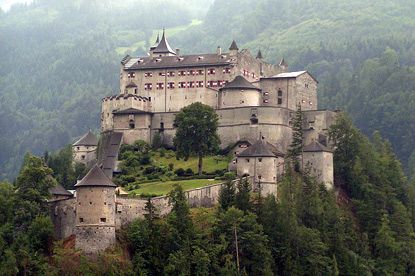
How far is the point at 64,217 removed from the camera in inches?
3312

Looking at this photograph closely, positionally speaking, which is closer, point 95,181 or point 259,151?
point 95,181

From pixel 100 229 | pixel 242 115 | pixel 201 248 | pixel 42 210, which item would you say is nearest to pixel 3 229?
pixel 42 210

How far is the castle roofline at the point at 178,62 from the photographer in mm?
113000

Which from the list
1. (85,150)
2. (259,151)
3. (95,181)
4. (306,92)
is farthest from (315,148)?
(85,150)

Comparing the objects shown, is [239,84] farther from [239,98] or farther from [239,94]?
[239,98]

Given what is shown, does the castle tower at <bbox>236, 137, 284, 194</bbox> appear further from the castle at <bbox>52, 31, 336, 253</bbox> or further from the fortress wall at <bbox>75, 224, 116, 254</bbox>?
the fortress wall at <bbox>75, 224, 116, 254</bbox>

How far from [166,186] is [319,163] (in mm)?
15192

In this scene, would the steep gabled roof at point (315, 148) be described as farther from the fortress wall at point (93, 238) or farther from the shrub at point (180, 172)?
the fortress wall at point (93, 238)

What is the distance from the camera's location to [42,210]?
84562 millimetres

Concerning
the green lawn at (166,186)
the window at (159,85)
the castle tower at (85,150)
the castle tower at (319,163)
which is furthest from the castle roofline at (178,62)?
the green lawn at (166,186)

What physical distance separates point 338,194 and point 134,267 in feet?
95.5

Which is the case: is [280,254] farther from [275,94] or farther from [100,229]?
[275,94]

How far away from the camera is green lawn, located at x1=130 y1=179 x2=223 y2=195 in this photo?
302 feet

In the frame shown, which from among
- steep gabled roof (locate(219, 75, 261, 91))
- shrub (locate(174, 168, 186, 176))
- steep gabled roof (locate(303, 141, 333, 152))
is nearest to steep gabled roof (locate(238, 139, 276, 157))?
steep gabled roof (locate(303, 141, 333, 152))
